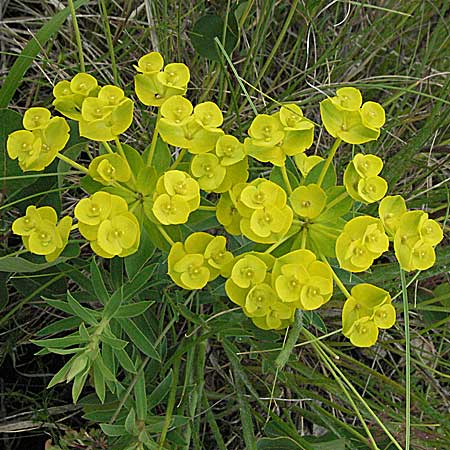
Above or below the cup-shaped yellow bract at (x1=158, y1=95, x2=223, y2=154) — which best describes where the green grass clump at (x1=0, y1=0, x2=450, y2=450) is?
below

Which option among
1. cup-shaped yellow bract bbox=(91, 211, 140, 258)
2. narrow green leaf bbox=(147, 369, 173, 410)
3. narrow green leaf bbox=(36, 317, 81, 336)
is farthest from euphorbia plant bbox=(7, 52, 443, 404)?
narrow green leaf bbox=(147, 369, 173, 410)

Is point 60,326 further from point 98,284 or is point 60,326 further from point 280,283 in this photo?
point 280,283

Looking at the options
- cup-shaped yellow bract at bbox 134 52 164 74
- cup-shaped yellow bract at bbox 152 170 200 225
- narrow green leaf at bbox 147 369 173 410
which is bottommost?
narrow green leaf at bbox 147 369 173 410

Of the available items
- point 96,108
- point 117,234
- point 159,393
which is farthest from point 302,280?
point 159,393

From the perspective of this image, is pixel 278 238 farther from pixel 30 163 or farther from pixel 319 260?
pixel 30 163

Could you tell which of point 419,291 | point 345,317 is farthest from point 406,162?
point 345,317

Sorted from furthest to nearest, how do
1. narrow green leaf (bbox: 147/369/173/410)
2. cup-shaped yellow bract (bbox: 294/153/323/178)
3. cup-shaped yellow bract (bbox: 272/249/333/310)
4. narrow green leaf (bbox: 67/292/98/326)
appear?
narrow green leaf (bbox: 147/369/173/410) < cup-shaped yellow bract (bbox: 294/153/323/178) < narrow green leaf (bbox: 67/292/98/326) < cup-shaped yellow bract (bbox: 272/249/333/310)

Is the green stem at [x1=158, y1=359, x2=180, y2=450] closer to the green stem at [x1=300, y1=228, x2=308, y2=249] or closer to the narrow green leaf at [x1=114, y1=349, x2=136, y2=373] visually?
the narrow green leaf at [x1=114, y1=349, x2=136, y2=373]

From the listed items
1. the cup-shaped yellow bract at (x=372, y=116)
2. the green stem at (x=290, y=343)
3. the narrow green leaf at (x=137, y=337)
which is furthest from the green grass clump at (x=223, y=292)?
the cup-shaped yellow bract at (x=372, y=116)
